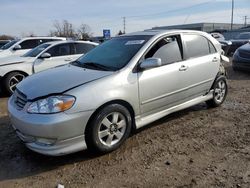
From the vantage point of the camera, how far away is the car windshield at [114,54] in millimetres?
4606

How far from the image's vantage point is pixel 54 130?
3.65m

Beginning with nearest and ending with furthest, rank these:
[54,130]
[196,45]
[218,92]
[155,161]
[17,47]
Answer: [54,130] < [155,161] < [196,45] < [218,92] < [17,47]

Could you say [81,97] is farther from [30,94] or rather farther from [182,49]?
[182,49]

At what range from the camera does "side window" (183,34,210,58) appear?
17.8 feet

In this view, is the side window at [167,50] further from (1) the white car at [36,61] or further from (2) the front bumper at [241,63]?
(2) the front bumper at [241,63]

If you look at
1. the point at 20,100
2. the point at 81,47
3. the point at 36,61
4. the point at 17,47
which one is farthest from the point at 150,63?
the point at 17,47

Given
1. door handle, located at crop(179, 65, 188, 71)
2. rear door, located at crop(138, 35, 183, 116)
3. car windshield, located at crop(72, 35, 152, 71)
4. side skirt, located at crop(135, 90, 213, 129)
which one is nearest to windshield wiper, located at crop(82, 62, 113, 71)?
car windshield, located at crop(72, 35, 152, 71)

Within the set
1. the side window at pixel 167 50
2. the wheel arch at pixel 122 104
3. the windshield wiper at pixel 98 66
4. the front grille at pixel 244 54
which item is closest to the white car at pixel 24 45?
the front grille at pixel 244 54

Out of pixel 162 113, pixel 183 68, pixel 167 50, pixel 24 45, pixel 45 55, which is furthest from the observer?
pixel 24 45

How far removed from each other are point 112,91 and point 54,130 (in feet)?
3.07

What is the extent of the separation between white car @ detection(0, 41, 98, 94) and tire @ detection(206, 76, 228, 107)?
4836 mm

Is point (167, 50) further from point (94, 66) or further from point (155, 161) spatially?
point (155, 161)

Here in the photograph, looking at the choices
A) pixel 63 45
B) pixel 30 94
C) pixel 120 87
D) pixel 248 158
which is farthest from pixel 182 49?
pixel 63 45

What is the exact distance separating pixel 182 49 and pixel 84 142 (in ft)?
8.11
